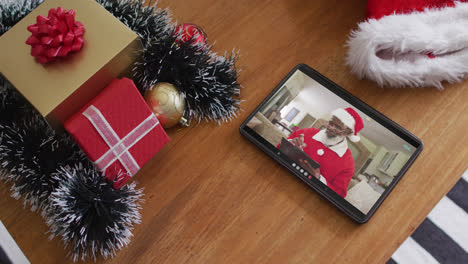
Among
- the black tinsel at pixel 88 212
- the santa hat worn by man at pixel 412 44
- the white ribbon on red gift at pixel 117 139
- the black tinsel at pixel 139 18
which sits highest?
the santa hat worn by man at pixel 412 44

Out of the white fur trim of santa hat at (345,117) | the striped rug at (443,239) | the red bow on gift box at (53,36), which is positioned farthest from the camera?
the striped rug at (443,239)

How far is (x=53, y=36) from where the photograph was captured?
0.53m

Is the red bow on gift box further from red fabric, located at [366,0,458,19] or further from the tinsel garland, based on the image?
red fabric, located at [366,0,458,19]

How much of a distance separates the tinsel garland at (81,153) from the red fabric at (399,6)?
27 centimetres

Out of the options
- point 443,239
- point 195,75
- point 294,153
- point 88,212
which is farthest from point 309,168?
point 443,239

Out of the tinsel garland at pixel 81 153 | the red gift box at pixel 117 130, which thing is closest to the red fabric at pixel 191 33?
the tinsel garland at pixel 81 153

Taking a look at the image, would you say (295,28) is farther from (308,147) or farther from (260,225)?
(260,225)

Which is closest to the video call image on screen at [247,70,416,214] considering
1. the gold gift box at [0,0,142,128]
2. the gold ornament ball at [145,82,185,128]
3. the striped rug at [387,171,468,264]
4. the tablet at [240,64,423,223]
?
the tablet at [240,64,423,223]

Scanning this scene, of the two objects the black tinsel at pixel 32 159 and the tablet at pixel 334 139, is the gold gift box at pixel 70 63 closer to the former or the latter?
the black tinsel at pixel 32 159

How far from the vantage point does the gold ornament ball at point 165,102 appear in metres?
0.60

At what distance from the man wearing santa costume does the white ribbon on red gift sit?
0.78 feet

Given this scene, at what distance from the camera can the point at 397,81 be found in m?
0.64

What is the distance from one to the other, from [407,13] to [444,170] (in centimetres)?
27

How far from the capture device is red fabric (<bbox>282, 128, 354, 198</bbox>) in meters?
0.60
